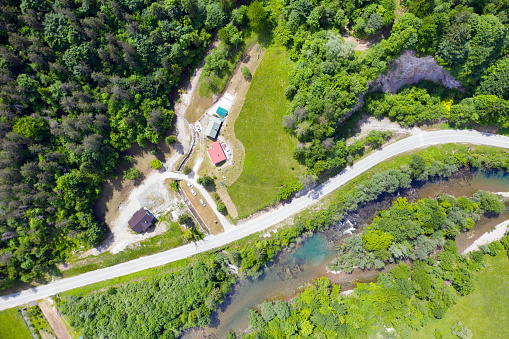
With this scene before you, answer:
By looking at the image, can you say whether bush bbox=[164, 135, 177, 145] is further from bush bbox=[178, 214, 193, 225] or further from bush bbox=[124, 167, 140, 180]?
bush bbox=[178, 214, 193, 225]

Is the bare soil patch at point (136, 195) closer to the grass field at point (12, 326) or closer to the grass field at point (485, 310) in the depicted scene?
the grass field at point (12, 326)

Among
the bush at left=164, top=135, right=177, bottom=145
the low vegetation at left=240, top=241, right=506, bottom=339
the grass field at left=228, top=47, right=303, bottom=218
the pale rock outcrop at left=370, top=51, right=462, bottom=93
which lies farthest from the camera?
the grass field at left=228, top=47, right=303, bottom=218

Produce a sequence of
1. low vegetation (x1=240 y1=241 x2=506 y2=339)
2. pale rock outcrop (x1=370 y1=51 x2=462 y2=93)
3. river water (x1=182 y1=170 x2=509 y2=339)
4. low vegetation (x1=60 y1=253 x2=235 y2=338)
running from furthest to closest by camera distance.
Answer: river water (x1=182 y1=170 x2=509 y2=339)
low vegetation (x1=60 y1=253 x2=235 y2=338)
low vegetation (x1=240 y1=241 x2=506 y2=339)
pale rock outcrop (x1=370 y1=51 x2=462 y2=93)

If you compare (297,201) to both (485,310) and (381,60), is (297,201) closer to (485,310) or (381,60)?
(381,60)

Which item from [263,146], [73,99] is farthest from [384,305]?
[73,99]

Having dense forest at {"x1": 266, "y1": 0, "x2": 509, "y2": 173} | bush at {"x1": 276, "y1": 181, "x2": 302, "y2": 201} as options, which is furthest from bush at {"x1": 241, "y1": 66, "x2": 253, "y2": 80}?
bush at {"x1": 276, "y1": 181, "x2": 302, "y2": 201}
